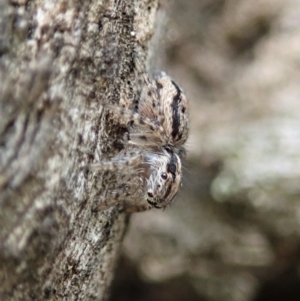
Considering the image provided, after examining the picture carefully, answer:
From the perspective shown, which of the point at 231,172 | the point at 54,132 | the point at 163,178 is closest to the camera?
the point at 54,132

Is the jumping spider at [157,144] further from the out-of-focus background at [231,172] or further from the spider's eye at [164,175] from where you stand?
the out-of-focus background at [231,172]

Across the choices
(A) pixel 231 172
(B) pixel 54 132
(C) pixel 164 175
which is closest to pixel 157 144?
(C) pixel 164 175

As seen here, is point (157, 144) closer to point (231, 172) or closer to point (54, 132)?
point (54, 132)

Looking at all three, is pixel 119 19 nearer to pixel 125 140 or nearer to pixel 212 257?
pixel 125 140

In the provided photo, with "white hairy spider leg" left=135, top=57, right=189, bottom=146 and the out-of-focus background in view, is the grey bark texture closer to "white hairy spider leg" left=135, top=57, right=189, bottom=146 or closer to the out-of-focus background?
"white hairy spider leg" left=135, top=57, right=189, bottom=146

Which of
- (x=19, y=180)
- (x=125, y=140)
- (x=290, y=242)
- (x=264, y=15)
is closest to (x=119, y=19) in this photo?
(x=125, y=140)

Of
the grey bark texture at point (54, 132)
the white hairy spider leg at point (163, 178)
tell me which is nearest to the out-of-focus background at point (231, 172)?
the white hairy spider leg at point (163, 178)
